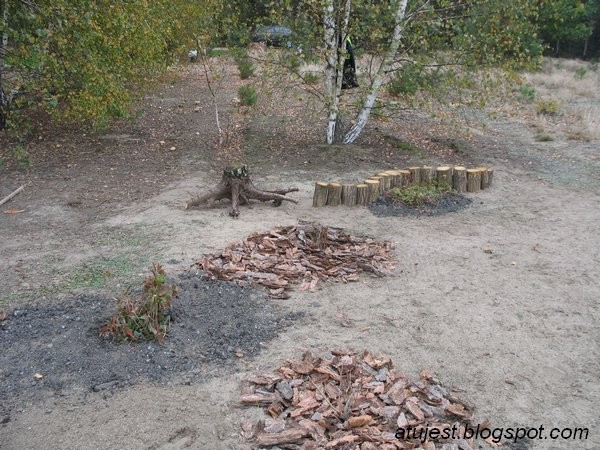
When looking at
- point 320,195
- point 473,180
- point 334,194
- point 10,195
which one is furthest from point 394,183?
point 10,195

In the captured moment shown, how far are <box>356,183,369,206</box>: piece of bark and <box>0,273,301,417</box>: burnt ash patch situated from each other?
9.65 ft

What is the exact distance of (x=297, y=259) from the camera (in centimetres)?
570

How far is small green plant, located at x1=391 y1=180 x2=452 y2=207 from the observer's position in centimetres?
751

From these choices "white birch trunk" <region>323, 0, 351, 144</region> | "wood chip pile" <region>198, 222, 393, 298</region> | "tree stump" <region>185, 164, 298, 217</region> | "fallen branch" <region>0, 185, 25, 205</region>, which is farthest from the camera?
"white birch trunk" <region>323, 0, 351, 144</region>

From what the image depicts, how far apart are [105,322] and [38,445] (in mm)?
1312

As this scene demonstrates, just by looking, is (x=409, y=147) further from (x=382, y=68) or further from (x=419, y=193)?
(x=419, y=193)

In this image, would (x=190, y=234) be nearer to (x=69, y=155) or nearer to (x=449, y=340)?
(x=449, y=340)

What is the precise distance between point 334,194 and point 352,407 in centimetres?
435

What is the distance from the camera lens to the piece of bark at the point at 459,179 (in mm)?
8148

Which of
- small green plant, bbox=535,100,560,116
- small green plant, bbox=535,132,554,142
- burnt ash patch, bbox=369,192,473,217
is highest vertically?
small green plant, bbox=535,100,560,116

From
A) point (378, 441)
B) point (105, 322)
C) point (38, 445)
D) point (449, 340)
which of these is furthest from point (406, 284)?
point (38, 445)

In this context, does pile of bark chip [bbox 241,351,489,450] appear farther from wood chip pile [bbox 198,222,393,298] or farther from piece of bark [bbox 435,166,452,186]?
piece of bark [bbox 435,166,452,186]

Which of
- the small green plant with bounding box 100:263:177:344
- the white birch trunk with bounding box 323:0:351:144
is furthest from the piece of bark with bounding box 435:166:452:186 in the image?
the small green plant with bounding box 100:263:177:344

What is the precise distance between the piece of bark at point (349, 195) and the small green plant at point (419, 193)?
579mm
